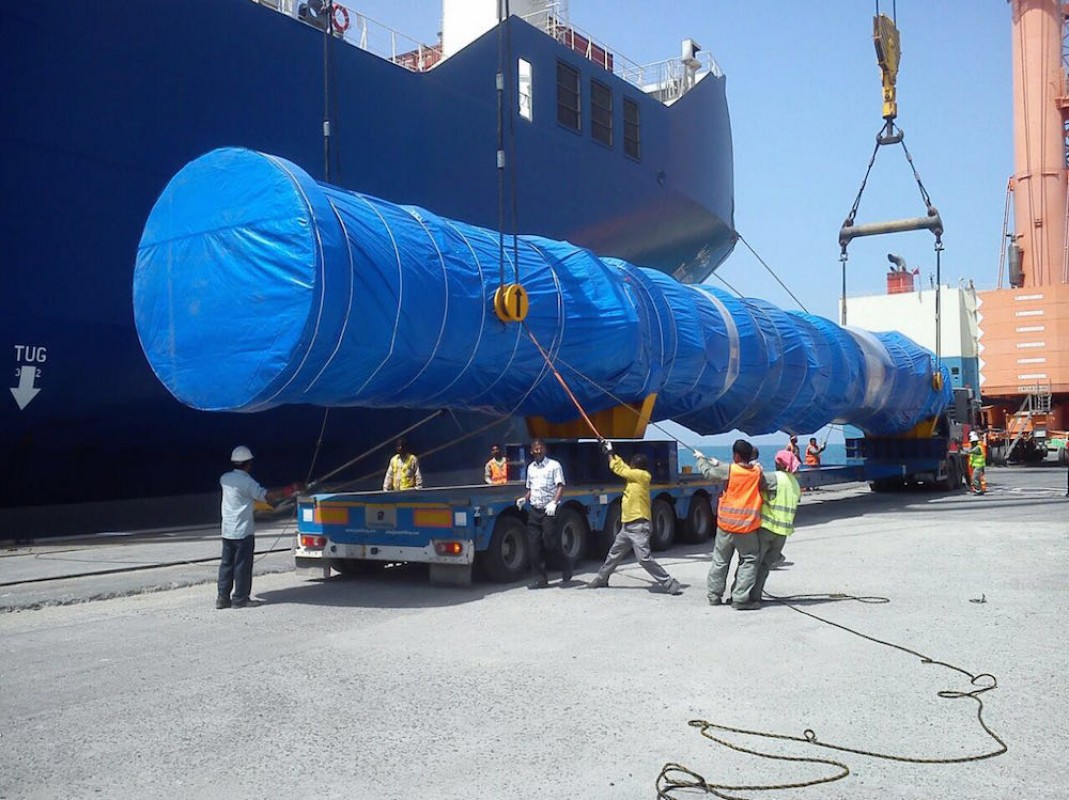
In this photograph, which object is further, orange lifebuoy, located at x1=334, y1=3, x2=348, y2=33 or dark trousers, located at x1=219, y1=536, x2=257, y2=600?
orange lifebuoy, located at x1=334, y1=3, x2=348, y2=33

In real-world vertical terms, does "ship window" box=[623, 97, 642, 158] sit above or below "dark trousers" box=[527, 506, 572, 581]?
above

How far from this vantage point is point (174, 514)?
52.7 feet

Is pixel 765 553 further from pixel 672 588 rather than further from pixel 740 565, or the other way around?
pixel 672 588

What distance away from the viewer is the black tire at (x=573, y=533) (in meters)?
10.8

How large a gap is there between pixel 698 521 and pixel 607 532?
2.45 meters

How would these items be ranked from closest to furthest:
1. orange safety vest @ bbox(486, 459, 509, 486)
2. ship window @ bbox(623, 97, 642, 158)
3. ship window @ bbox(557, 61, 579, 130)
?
orange safety vest @ bbox(486, 459, 509, 486) < ship window @ bbox(557, 61, 579, 130) < ship window @ bbox(623, 97, 642, 158)

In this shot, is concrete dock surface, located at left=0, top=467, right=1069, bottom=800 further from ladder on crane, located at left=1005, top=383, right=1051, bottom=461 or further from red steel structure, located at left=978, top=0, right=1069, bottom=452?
red steel structure, located at left=978, top=0, right=1069, bottom=452

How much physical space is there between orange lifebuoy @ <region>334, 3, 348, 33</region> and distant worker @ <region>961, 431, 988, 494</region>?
15978 mm

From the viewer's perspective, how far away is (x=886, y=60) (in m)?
18.7

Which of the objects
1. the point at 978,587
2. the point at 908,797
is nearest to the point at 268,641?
the point at 908,797

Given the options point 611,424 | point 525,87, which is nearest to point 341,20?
point 525,87

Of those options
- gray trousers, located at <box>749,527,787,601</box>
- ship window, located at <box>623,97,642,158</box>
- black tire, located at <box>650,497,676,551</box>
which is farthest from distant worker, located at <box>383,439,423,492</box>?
ship window, located at <box>623,97,642,158</box>

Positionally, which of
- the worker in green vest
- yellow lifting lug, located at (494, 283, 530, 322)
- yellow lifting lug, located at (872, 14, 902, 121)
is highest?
yellow lifting lug, located at (872, 14, 902, 121)

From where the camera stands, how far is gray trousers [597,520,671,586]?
30.4ft
